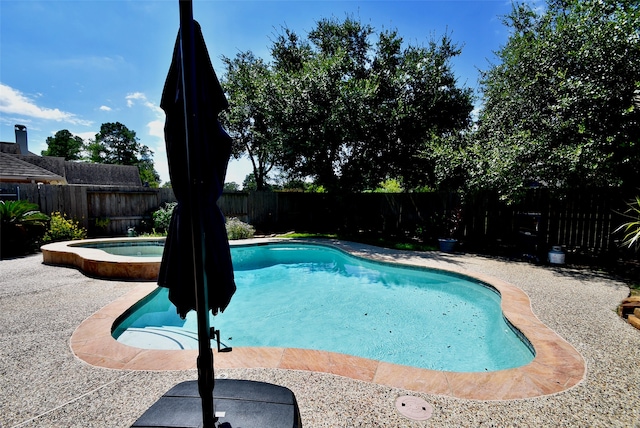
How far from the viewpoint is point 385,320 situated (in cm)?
466

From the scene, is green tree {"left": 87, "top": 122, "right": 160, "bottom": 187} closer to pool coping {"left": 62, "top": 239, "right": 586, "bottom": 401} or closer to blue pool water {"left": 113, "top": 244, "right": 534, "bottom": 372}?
blue pool water {"left": 113, "top": 244, "right": 534, "bottom": 372}

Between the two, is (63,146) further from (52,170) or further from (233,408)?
(233,408)

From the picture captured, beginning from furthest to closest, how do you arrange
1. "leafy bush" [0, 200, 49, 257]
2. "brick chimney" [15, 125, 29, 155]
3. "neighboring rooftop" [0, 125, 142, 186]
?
1. "brick chimney" [15, 125, 29, 155]
2. "neighboring rooftop" [0, 125, 142, 186]
3. "leafy bush" [0, 200, 49, 257]

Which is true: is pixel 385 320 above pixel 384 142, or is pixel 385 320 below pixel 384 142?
below

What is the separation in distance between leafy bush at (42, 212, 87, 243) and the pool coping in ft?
23.8

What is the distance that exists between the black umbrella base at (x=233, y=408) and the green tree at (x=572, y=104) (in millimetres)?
7694

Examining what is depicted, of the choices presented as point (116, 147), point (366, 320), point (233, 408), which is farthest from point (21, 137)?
point (233, 408)

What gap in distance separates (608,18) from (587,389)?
8693 mm

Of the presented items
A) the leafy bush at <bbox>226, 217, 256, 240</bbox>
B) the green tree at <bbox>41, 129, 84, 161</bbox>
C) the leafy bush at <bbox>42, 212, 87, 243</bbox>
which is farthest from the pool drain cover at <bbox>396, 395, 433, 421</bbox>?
the green tree at <bbox>41, 129, 84, 161</bbox>

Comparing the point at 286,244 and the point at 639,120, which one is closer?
the point at 639,120

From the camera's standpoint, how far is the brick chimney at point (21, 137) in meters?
25.4

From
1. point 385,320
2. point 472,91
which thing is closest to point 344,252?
point 385,320

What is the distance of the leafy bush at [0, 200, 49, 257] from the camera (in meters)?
7.18

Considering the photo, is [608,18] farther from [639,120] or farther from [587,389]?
[587,389]
